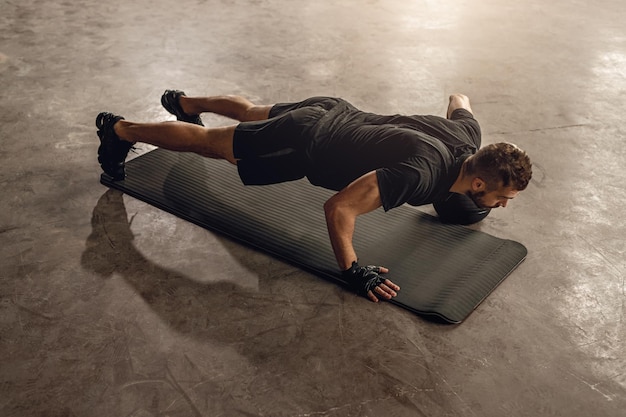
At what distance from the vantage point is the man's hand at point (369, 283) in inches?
116

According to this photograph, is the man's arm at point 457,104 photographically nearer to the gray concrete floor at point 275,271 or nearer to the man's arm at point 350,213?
the gray concrete floor at point 275,271

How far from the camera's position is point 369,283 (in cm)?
293

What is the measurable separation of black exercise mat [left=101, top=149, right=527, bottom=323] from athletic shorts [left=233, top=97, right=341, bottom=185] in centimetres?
27

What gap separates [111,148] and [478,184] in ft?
6.36

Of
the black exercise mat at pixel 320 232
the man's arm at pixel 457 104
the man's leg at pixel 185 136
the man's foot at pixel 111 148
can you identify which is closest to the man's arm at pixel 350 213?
the black exercise mat at pixel 320 232

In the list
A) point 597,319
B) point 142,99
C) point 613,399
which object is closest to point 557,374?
point 613,399

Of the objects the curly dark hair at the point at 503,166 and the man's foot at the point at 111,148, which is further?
the man's foot at the point at 111,148

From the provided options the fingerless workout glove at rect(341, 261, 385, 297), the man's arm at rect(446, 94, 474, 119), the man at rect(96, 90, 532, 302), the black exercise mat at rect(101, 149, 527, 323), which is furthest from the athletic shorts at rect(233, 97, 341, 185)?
the man's arm at rect(446, 94, 474, 119)

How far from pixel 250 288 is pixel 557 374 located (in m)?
1.30

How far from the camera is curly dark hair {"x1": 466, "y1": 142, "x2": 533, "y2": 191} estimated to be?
2.87 meters

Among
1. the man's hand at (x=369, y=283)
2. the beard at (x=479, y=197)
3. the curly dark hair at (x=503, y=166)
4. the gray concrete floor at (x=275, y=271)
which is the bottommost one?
the gray concrete floor at (x=275, y=271)

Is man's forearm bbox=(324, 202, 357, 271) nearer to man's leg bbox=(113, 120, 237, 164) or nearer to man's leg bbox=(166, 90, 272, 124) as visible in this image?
man's leg bbox=(113, 120, 237, 164)

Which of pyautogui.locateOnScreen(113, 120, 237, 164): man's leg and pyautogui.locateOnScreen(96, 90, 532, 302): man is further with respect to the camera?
pyautogui.locateOnScreen(113, 120, 237, 164): man's leg

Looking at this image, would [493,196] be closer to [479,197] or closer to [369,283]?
[479,197]
